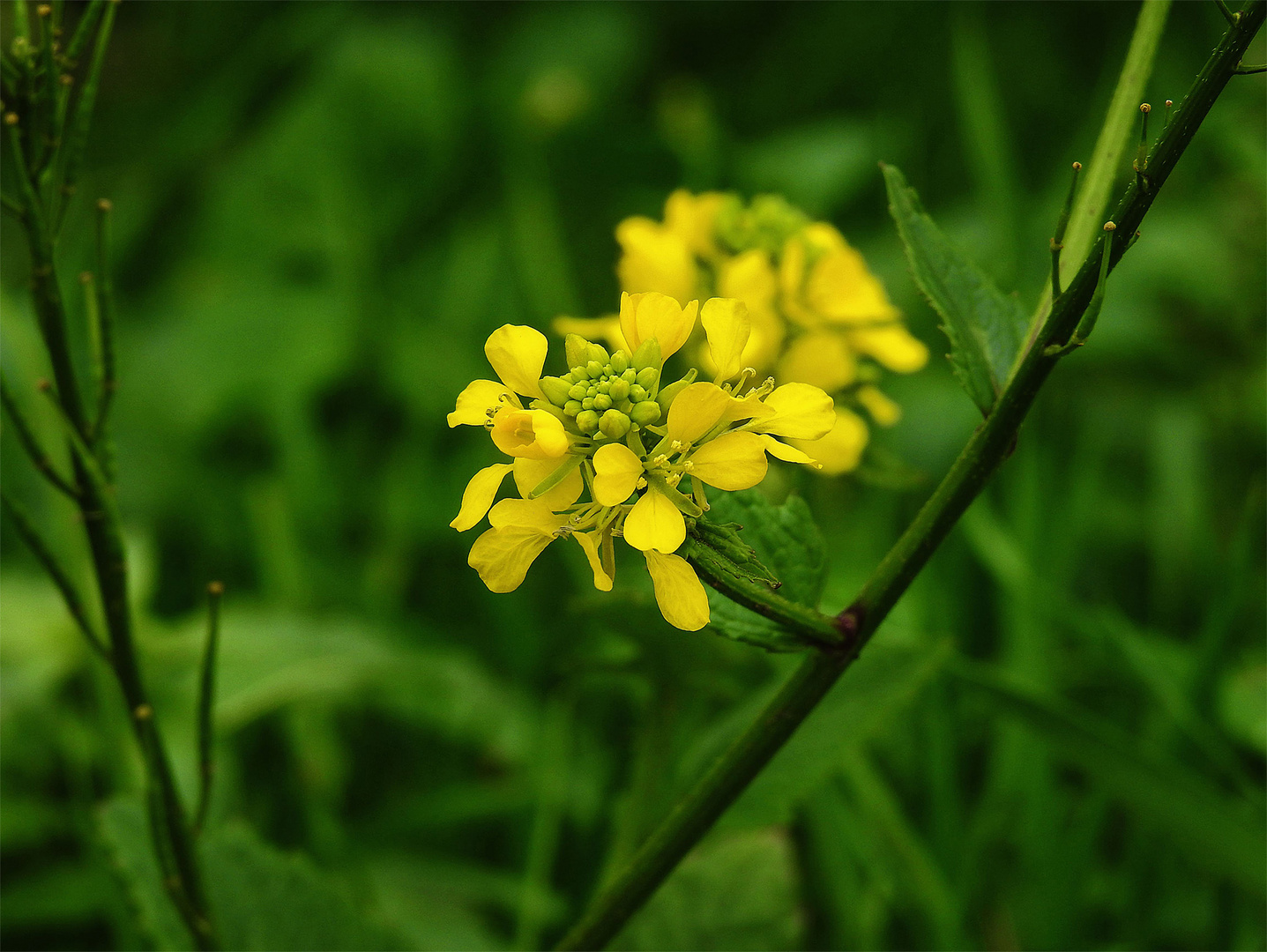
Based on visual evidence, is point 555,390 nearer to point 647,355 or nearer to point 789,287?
point 647,355

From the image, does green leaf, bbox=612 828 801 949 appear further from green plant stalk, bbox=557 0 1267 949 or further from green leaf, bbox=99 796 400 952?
green plant stalk, bbox=557 0 1267 949

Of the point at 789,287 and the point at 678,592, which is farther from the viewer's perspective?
the point at 789,287

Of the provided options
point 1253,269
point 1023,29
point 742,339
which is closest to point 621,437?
point 742,339

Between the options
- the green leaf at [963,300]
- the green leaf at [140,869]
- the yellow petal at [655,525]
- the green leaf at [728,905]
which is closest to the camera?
the yellow petal at [655,525]

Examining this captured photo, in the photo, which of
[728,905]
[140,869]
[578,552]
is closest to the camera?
[140,869]

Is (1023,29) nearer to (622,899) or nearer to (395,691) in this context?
(395,691)

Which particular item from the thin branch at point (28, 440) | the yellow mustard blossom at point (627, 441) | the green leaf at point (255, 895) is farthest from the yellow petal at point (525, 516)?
the green leaf at point (255, 895)

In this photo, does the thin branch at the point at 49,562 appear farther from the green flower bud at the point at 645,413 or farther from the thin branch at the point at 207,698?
the green flower bud at the point at 645,413

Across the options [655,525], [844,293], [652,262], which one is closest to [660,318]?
[655,525]

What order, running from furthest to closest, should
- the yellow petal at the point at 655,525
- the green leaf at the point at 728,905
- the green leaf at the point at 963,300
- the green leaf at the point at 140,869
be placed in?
the green leaf at the point at 728,905 < the green leaf at the point at 140,869 < the green leaf at the point at 963,300 < the yellow petal at the point at 655,525
